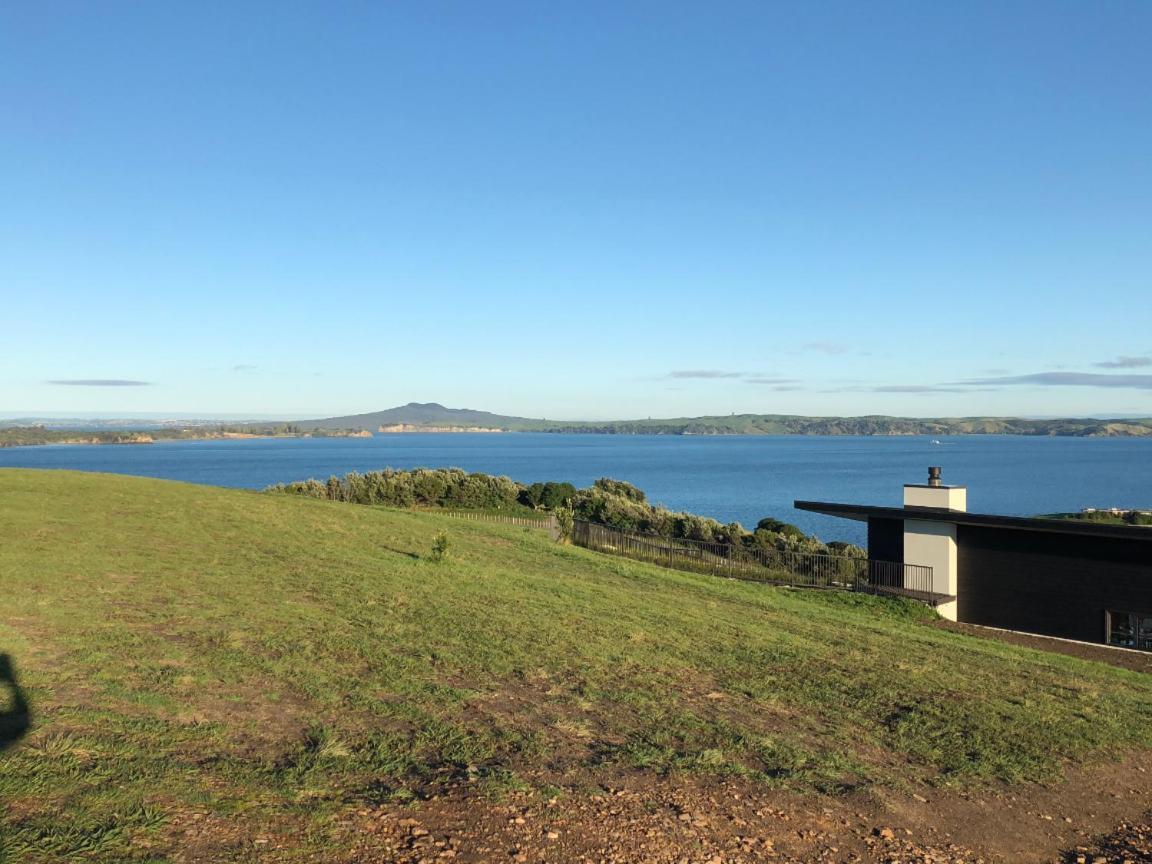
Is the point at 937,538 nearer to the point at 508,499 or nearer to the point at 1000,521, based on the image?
the point at 1000,521

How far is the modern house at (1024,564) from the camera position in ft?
66.6

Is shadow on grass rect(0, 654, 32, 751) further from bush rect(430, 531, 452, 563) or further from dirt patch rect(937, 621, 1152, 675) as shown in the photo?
dirt patch rect(937, 621, 1152, 675)

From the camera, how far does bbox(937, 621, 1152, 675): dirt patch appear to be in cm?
1839

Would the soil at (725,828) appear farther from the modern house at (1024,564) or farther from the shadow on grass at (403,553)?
the modern house at (1024,564)

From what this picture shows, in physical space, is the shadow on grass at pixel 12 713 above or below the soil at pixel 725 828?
above

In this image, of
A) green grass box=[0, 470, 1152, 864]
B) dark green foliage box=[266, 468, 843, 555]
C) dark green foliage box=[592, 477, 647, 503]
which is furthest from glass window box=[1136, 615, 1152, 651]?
dark green foliage box=[592, 477, 647, 503]

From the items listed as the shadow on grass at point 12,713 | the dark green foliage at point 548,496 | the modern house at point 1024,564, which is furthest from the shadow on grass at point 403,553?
the dark green foliage at point 548,496

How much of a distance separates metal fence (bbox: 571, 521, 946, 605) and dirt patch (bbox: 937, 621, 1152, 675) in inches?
71.1

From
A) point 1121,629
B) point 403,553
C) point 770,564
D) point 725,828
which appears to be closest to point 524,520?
point 770,564

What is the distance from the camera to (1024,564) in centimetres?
2248

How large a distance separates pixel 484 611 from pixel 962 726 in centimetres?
807

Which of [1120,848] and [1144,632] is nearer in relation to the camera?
[1120,848]

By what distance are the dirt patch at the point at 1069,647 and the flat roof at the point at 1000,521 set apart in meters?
2.81

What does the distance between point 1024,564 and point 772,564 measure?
9.11 m
